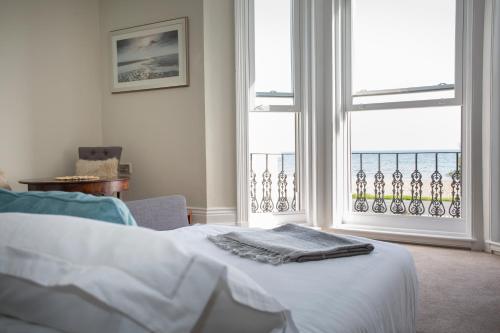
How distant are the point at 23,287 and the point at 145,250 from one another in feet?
0.84

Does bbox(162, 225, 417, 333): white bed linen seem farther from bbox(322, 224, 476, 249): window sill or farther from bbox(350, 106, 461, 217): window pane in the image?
bbox(350, 106, 461, 217): window pane

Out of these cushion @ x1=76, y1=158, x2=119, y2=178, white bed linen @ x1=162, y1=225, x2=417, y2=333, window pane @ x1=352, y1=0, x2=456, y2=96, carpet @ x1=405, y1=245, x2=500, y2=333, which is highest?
window pane @ x1=352, y1=0, x2=456, y2=96

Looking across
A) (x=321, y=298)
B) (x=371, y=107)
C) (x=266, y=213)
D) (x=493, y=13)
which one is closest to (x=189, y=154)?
(x=266, y=213)

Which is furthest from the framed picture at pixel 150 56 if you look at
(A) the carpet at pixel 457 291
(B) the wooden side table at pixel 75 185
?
(A) the carpet at pixel 457 291

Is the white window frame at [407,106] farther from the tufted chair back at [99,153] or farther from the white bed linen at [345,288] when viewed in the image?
the white bed linen at [345,288]

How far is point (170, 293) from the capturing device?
0.63 meters

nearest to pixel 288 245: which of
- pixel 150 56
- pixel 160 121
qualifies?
pixel 160 121

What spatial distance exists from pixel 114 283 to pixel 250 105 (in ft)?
12.0

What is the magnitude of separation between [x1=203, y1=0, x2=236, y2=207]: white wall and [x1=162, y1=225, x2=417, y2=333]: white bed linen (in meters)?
2.63

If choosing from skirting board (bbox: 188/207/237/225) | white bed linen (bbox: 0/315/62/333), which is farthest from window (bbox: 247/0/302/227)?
white bed linen (bbox: 0/315/62/333)

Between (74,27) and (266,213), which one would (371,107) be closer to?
(266,213)

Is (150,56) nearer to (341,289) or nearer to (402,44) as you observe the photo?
(402,44)

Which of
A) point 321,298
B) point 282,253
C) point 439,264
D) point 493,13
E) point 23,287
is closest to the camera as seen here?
point 23,287

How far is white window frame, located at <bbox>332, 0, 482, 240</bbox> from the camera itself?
3.57m
